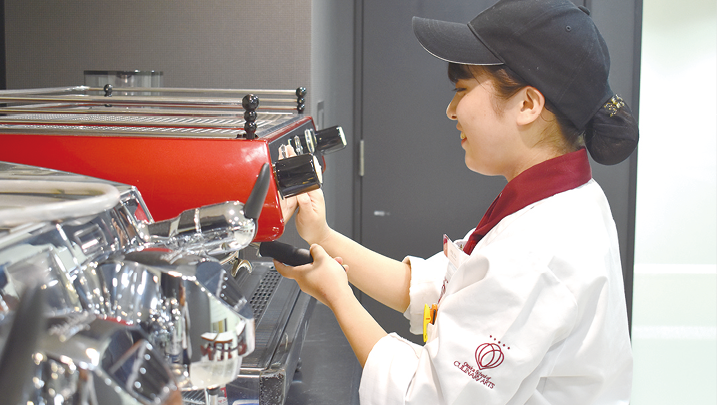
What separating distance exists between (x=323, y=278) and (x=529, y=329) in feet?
1.06

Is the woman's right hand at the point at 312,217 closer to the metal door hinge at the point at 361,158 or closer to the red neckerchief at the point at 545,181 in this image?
the red neckerchief at the point at 545,181

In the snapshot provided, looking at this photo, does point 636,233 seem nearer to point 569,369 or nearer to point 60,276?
point 569,369

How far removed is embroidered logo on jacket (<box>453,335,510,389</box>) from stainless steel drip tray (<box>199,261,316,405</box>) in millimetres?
240

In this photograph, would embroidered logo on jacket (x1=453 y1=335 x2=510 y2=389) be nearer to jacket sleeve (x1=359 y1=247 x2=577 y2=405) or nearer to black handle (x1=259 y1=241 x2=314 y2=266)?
jacket sleeve (x1=359 y1=247 x2=577 y2=405)

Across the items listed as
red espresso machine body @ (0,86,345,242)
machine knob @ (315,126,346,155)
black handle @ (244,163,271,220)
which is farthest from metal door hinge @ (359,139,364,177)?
black handle @ (244,163,271,220)

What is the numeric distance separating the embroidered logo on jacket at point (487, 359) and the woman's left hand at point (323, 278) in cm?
25

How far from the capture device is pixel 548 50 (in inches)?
32.1

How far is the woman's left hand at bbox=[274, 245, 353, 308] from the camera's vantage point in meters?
0.91

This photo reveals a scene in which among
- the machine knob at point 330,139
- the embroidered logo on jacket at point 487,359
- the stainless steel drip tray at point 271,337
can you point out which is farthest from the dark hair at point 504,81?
the stainless steel drip tray at point 271,337

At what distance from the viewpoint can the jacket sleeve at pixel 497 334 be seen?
732mm

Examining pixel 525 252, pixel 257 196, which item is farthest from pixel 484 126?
pixel 257 196

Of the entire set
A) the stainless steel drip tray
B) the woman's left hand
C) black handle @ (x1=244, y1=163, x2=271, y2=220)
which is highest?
black handle @ (x1=244, y1=163, x2=271, y2=220)

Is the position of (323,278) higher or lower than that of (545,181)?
lower

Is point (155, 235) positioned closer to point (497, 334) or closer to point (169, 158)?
point (169, 158)
